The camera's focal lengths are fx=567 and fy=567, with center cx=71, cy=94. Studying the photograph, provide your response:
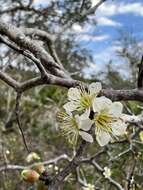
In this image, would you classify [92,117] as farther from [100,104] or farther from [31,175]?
[31,175]

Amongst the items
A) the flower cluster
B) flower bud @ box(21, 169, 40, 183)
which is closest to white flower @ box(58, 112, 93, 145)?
the flower cluster

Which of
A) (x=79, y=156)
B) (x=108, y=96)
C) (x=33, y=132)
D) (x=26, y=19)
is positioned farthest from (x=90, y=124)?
(x=33, y=132)

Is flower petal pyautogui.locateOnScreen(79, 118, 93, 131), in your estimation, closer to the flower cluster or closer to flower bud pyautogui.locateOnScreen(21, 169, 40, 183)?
the flower cluster

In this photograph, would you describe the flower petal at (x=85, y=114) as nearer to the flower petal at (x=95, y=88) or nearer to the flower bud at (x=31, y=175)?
the flower petal at (x=95, y=88)

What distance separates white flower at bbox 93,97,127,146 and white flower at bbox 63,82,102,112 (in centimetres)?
3

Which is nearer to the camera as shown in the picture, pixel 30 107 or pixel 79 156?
pixel 79 156

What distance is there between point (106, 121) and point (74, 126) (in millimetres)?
70

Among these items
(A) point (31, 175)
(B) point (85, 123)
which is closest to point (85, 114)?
(B) point (85, 123)

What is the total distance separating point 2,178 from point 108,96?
15.6 feet

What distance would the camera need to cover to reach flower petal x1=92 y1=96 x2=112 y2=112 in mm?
1177

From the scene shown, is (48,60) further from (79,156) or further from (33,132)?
(33,132)

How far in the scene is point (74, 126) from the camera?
1.20 m

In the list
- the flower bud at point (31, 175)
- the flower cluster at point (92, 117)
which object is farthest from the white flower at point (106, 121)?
the flower bud at point (31, 175)

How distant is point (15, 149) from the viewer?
24.6ft
